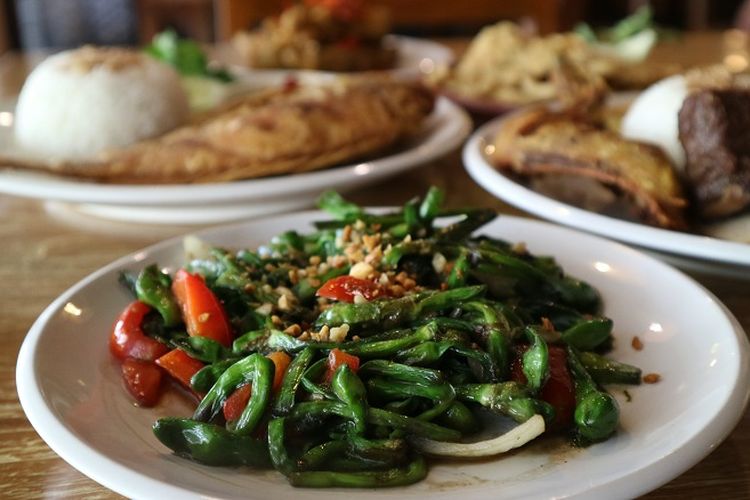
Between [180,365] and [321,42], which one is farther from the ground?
[180,365]

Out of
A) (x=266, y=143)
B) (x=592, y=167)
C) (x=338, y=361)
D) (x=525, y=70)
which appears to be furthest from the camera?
(x=525, y=70)

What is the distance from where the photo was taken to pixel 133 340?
1242mm

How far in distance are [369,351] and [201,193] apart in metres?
0.97

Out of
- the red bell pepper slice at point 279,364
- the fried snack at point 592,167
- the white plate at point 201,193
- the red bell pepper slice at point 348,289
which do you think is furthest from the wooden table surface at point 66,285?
the red bell pepper slice at point 348,289

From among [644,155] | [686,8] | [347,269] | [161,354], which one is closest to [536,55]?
[644,155]

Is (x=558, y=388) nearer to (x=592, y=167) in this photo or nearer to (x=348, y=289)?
(x=348, y=289)

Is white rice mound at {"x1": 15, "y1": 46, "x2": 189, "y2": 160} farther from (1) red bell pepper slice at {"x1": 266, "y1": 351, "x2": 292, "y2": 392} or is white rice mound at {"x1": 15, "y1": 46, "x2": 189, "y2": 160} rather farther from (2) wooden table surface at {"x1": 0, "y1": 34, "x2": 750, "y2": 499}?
(1) red bell pepper slice at {"x1": 266, "y1": 351, "x2": 292, "y2": 392}

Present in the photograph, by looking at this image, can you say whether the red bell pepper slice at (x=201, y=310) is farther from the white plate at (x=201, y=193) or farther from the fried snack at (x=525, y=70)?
the fried snack at (x=525, y=70)

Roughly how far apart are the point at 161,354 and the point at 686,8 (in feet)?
25.9

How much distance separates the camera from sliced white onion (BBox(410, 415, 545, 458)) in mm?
966

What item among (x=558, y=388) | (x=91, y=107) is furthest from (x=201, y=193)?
(x=558, y=388)

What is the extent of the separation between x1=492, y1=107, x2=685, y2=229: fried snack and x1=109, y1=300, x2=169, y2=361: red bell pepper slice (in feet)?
3.48

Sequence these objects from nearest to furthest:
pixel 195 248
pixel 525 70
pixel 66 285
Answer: pixel 195 248 → pixel 66 285 → pixel 525 70

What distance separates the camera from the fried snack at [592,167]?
176 centimetres
